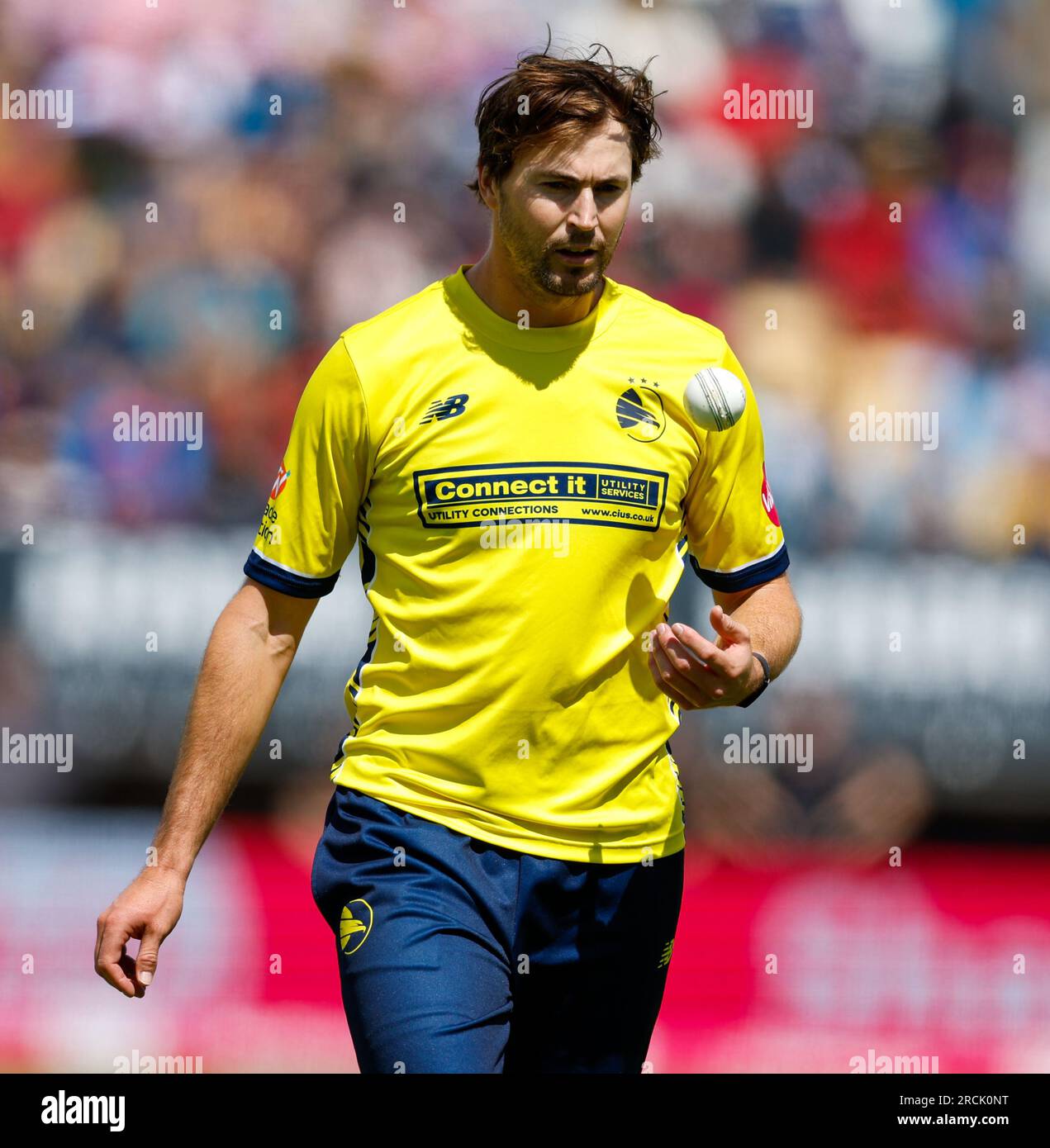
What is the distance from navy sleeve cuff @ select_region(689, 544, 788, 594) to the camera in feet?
10.9

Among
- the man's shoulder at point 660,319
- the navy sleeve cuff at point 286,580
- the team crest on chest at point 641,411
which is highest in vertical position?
the man's shoulder at point 660,319

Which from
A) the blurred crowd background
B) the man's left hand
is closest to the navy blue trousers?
the man's left hand

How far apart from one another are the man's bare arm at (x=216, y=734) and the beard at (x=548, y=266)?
78 cm

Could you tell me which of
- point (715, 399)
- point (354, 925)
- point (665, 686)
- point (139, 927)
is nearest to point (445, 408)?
point (715, 399)

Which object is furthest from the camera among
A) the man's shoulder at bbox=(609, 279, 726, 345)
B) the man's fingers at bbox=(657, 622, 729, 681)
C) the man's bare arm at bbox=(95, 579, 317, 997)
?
the man's shoulder at bbox=(609, 279, 726, 345)

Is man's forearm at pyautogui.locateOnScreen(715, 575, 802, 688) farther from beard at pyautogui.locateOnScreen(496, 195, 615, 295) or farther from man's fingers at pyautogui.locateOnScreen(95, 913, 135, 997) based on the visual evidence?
man's fingers at pyautogui.locateOnScreen(95, 913, 135, 997)

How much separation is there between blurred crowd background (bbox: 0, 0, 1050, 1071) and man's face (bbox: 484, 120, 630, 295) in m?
3.55

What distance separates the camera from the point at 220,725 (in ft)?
10.0

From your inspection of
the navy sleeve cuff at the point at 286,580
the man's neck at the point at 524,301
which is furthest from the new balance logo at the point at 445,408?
the navy sleeve cuff at the point at 286,580

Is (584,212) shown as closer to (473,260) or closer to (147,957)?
(147,957)

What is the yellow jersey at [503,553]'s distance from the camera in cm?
300

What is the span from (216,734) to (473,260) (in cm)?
427

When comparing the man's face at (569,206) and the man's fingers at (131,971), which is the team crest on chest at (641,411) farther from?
the man's fingers at (131,971)

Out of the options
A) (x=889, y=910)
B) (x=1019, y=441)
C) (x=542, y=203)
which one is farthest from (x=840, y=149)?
(x=542, y=203)
